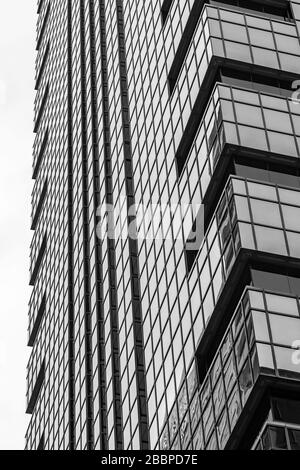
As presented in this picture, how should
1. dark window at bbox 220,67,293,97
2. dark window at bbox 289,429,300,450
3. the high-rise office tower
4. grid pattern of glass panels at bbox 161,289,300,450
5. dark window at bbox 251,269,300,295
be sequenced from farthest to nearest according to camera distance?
dark window at bbox 220,67,293,97 → dark window at bbox 251,269,300,295 → the high-rise office tower → grid pattern of glass panels at bbox 161,289,300,450 → dark window at bbox 289,429,300,450

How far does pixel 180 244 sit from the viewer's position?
6247cm

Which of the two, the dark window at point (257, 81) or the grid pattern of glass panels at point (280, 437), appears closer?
the grid pattern of glass panels at point (280, 437)

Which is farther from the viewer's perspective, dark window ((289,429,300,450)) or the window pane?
the window pane

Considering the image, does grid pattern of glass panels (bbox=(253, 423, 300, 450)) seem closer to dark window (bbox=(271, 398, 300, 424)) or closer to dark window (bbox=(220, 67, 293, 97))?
dark window (bbox=(271, 398, 300, 424))

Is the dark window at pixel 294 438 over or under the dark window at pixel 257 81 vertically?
under

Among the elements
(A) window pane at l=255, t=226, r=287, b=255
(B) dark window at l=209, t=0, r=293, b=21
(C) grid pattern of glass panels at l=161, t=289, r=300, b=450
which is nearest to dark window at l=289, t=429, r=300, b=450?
(C) grid pattern of glass panels at l=161, t=289, r=300, b=450

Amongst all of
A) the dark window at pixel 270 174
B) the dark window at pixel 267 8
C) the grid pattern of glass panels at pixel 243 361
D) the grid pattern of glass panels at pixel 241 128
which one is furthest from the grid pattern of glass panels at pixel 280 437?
the dark window at pixel 267 8

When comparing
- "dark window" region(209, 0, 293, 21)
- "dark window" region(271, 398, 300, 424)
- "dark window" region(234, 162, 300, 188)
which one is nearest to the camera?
"dark window" region(271, 398, 300, 424)

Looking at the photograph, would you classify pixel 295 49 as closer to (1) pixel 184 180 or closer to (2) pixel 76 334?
(1) pixel 184 180

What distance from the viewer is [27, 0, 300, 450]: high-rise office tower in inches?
1992

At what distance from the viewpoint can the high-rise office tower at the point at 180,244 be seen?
166ft

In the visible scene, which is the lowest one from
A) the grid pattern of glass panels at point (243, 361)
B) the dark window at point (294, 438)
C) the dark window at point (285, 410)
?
the dark window at point (294, 438)

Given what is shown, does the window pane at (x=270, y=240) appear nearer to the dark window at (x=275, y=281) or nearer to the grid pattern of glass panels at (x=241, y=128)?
the dark window at (x=275, y=281)

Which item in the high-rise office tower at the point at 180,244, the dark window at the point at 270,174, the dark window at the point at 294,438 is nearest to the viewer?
the dark window at the point at 294,438
